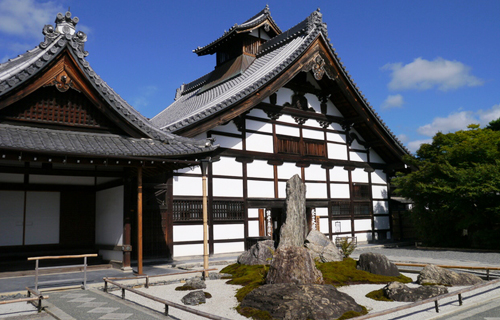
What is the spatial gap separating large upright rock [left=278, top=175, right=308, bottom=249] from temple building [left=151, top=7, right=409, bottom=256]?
4084 mm

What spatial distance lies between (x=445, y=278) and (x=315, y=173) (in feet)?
34.1

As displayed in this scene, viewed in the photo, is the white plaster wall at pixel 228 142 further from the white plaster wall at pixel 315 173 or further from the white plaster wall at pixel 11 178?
the white plaster wall at pixel 11 178

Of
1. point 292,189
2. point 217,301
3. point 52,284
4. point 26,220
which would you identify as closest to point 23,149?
point 52,284

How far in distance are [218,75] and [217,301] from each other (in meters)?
17.7

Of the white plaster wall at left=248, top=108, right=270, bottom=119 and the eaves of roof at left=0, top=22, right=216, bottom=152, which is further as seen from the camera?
the white plaster wall at left=248, top=108, right=270, bottom=119

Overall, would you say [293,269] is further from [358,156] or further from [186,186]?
[358,156]

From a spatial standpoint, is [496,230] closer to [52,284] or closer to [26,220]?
[52,284]

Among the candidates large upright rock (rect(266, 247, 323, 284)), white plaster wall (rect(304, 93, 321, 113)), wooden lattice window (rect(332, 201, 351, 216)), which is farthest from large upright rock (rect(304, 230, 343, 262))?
white plaster wall (rect(304, 93, 321, 113))

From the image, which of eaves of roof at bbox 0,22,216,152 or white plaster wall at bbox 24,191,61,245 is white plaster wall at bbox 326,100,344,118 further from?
white plaster wall at bbox 24,191,61,245

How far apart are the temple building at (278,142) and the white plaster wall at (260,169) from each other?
5 cm

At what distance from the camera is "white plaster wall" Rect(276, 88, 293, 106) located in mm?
18438

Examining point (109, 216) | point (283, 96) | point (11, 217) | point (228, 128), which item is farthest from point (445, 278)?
point (11, 217)

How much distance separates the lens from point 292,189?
1214cm

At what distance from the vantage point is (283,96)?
18.7m
